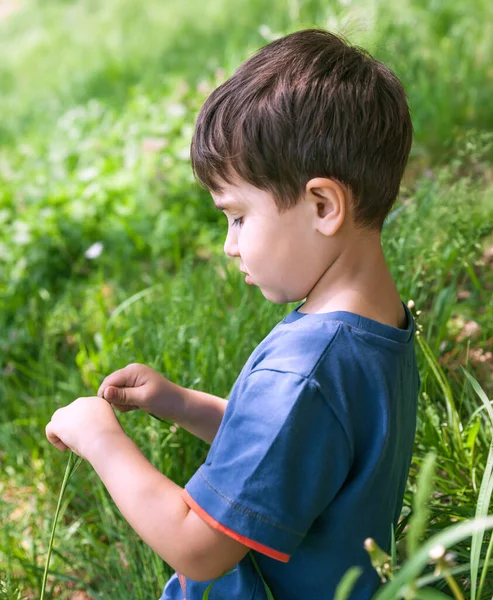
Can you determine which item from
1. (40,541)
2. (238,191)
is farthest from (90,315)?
(238,191)

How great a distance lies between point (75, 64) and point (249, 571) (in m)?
5.54

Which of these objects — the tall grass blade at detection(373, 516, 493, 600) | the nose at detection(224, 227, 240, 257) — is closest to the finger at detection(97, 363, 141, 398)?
the nose at detection(224, 227, 240, 257)

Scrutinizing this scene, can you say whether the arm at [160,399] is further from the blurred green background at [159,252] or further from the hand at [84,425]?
the blurred green background at [159,252]

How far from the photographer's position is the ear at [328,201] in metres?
1.22

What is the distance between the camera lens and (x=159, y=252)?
11.1 feet

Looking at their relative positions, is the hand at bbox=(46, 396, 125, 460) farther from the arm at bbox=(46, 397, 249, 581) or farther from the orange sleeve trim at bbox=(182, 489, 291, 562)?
the orange sleeve trim at bbox=(182, 489, 291, 562)

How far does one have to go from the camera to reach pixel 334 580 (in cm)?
125

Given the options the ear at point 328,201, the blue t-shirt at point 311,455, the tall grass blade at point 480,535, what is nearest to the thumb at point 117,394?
the blue t-shirt at point 311,455

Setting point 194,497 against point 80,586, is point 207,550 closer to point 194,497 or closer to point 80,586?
point 194,497

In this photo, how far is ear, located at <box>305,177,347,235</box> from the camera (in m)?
1.22

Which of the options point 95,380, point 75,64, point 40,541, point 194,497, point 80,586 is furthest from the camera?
point 75,64

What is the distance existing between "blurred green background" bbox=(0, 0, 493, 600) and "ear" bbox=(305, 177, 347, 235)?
65 centimetres

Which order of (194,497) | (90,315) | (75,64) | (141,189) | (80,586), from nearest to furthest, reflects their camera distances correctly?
1. (194,497)
2. (80,586)
3. (90,315)
4. (141,189)
5. (75,64)

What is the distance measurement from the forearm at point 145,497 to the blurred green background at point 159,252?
0.45m
